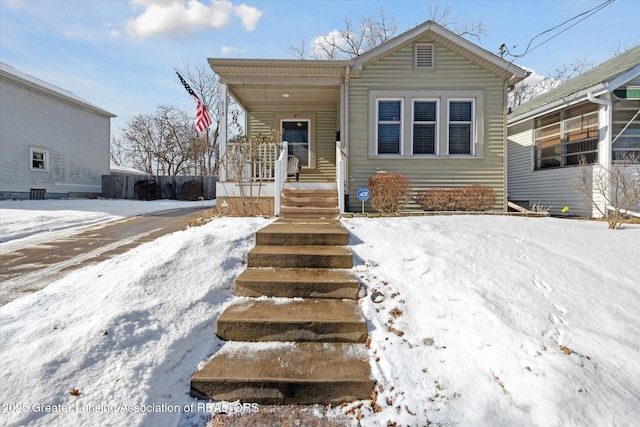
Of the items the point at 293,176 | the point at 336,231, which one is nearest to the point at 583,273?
the point at 336,231

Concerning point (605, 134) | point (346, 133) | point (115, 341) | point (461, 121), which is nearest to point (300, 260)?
point (115, 341)

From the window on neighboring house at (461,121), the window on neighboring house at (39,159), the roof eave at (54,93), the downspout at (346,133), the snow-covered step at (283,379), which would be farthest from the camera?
the window on neighboring house at (39,159)

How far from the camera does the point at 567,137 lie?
948cm

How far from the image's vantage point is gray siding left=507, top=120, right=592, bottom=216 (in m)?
9.07

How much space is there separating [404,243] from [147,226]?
6.18 metres

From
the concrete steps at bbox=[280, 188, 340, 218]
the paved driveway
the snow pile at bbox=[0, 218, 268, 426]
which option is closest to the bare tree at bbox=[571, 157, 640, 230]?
the concrete steps at bbox=[280, 188, 340, 218]

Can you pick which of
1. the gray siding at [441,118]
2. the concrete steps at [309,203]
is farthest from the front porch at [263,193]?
the gray siding at [441,118]

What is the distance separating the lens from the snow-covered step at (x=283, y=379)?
210cm

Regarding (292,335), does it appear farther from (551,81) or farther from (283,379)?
(551,81)

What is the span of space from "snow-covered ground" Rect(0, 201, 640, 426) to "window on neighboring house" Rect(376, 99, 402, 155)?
5309 mm

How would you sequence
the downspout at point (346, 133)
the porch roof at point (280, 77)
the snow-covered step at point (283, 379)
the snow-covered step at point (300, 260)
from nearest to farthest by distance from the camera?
the snow-covered step at point (283, 379), the snow-covered step at point (300, 260), the porch roof at point (280, 77), the downspout at point (346, 133)

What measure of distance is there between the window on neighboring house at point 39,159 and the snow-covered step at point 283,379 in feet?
59.9

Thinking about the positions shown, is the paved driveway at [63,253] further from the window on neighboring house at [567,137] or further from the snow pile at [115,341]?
the window on neighboring house at [567,137]

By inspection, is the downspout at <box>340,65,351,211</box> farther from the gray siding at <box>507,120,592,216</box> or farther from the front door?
the gray siding at <box>507,120,592,216</box>
